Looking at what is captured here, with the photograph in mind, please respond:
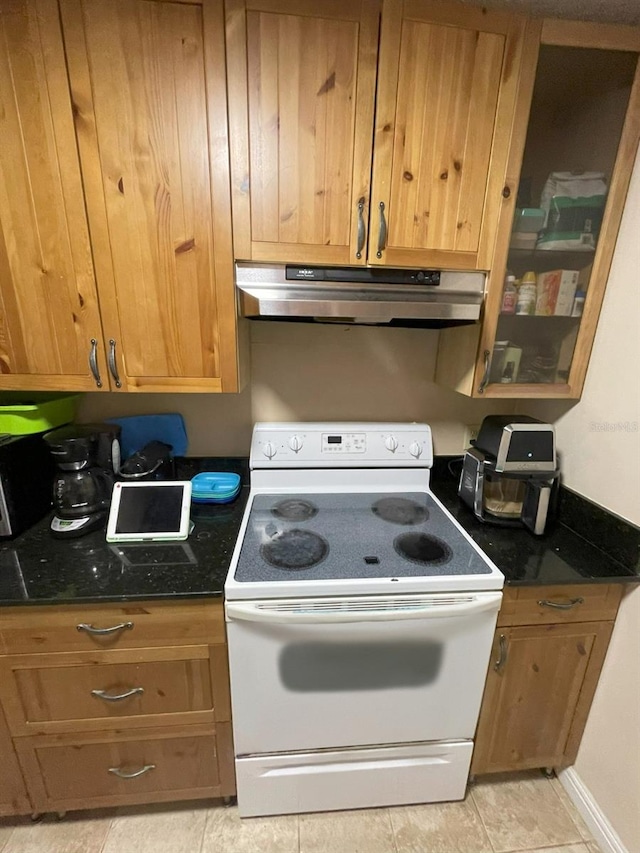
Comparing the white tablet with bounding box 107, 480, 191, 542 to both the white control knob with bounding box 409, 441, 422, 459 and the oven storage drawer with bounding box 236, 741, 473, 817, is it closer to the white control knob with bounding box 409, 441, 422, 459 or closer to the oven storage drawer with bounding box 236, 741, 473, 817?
the oven storage drawer with bounding box 236, 741, 473, 817

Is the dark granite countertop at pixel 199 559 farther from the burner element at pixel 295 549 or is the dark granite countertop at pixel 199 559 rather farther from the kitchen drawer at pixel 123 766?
the kitchen drawer at pixel 123 766

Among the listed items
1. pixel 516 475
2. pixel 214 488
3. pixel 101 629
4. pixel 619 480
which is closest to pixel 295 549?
pixel 214 488

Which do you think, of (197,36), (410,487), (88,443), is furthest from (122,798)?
(197,36)

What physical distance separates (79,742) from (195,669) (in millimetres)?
415

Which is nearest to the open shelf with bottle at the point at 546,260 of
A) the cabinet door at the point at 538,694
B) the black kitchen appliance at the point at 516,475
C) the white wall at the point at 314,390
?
the white wall at the point at 314,390

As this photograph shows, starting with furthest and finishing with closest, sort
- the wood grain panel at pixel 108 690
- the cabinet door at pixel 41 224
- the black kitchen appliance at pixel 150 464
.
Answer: the black kitchen appliance at pixel 150 464 < the wood grain panel at pixel 108 690 < the cabinet door at pixel 41 224

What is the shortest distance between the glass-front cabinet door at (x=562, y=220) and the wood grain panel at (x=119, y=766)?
1.45 m

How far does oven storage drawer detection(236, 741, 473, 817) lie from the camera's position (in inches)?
42.9

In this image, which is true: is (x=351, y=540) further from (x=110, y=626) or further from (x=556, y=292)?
(x=556, y=292)

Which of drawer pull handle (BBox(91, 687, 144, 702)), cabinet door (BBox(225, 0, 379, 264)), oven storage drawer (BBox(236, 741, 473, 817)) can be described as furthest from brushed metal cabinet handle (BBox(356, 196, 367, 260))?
oven storage drawer (BBox(236, 741, 473, 817))

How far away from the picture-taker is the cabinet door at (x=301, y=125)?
88 cm

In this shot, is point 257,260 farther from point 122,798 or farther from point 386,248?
point 122,798

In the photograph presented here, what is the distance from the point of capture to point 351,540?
44.6 inches

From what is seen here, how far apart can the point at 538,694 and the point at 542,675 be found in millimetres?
76
